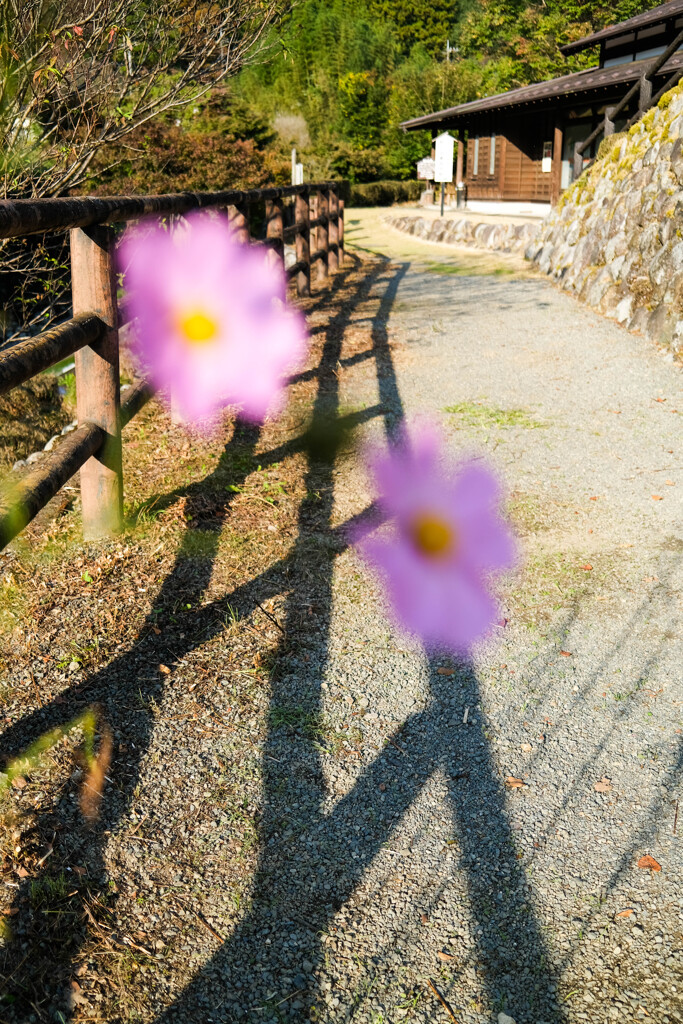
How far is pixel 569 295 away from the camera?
11562 millimetres

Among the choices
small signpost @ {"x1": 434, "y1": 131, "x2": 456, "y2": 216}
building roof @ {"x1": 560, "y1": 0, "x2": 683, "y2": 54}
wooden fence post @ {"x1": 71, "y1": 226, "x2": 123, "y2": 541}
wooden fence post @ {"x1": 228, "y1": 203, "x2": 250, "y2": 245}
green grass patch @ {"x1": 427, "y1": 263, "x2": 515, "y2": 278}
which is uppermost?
building roof @ {"x1": 560, "y1": 0, "x2": 683, "y2": 54}

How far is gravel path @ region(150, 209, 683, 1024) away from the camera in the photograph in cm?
195

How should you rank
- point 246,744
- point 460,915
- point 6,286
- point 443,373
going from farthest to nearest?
point 6,286 < point 443,373 < point 246,744 < point 460,915

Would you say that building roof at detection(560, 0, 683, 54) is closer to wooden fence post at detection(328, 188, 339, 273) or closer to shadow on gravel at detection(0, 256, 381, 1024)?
wooden fence post at detection(328, 188, 339, 273)

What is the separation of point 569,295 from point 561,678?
9.39 meters

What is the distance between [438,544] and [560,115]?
2379 centimetres

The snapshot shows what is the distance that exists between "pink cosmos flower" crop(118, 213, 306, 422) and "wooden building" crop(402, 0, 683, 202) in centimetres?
690

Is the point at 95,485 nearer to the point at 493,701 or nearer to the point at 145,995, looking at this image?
the point at 493,701

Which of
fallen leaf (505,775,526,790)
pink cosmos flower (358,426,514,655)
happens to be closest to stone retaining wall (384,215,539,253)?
pink cosmos flower (358,426,514,655)

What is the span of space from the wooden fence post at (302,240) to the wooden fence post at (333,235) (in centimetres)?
266

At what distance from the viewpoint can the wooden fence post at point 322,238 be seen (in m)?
12.7

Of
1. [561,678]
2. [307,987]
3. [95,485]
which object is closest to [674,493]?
[561,678]

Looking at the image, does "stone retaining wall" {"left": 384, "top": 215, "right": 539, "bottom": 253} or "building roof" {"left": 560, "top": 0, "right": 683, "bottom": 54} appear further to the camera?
"building roof" {"left": 560, "top": 0, "right": 683, "bottom": 54}

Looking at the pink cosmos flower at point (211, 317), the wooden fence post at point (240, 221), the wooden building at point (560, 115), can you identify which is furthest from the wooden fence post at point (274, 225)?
the wooden building at point (560, 115)
